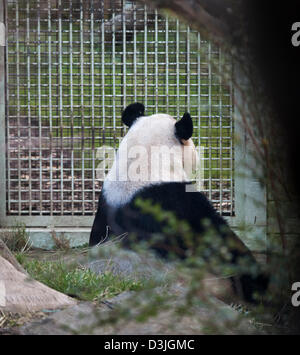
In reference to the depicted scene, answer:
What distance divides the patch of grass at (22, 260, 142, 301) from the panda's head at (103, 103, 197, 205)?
27.5 inches

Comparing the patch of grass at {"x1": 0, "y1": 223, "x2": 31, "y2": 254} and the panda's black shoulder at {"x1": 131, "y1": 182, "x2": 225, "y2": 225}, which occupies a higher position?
the panda's black shoulder at {"x1": 131, "y1": 182, "x2": 225, "y2": 225}

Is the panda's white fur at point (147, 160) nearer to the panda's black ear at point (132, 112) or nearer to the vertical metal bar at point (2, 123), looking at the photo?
the panda's black ear at point (132, 112)

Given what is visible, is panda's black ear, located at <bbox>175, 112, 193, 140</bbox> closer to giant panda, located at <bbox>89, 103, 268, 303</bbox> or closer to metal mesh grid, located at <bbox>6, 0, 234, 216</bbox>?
giant panda, located at <bbox>89, 103, 268, 303</bbox>

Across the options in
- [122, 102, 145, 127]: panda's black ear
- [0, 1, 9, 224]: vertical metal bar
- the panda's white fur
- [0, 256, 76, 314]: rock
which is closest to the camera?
[0, 256, 76, 314]: rock

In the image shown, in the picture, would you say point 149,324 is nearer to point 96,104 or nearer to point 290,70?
point 290,70

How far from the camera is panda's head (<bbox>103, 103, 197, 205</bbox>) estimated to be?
395cm

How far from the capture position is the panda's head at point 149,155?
3.95 metres

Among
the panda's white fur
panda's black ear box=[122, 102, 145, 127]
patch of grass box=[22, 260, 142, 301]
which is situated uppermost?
panda's black ear box=[122, 102, 145, 127]

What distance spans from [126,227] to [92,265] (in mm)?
354

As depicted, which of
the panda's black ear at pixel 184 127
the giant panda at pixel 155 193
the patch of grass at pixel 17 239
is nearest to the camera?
the giant panda at pixel 155 193

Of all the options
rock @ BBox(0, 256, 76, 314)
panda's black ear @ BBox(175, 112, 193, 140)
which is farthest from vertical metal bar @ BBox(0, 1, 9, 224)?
rock @ BBox(0, 256, 76, 314)

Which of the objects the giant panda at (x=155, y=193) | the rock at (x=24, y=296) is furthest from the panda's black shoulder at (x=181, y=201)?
the rock at (x=24, y=296)

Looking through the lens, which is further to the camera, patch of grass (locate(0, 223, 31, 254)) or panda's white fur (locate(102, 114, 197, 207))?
patch of grass (locate(0, 223, 31, 254))

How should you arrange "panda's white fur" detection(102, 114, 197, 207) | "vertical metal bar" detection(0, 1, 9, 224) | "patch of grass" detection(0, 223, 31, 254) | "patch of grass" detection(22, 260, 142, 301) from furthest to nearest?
1. "vertical metal bar" detection(0, 1, 9, 224)
2. "patch of grass" detection(0, 223, 31, 254)
3. "panda's white fur" detection(102, 114, 197, 207)
4. "patch of grass" detection(22, 260, 142, 301)
